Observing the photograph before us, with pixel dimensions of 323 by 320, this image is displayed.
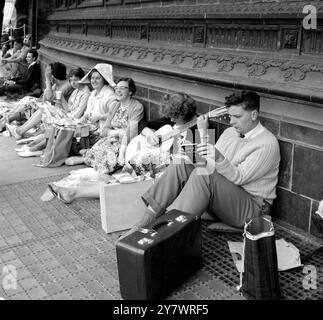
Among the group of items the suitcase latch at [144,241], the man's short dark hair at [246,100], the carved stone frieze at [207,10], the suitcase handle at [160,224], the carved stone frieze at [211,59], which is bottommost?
the suitcase latch at [144,241]

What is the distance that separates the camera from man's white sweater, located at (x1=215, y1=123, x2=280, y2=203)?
3678 mm

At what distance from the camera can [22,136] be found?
7715 millimetres

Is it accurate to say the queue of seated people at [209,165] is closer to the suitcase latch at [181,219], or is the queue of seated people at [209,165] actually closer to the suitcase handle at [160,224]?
the suitcase latch at [181,219]

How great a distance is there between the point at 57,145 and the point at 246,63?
2641 mm

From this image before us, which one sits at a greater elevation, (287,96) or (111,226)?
(287,96)

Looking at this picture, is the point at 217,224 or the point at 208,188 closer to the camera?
the point at 208,188

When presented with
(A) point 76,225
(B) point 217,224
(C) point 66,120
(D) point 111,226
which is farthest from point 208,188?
(C) point 66,120

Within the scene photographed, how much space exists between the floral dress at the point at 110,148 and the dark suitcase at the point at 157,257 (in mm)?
2363

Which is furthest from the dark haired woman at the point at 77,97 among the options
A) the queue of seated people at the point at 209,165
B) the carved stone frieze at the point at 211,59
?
the queue of seated people at the point at 209,165

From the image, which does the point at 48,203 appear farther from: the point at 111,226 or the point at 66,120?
the point at 66,120

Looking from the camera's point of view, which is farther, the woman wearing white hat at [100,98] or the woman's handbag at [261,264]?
the woman wearing white hat at [100,98]

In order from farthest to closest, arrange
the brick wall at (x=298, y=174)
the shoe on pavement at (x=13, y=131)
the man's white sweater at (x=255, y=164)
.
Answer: the shoe on pavement at (x=13, y=131), the brick wall at (x=298, y=174), the man's white sweater at (x=255, y=164)

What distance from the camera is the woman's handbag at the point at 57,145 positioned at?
19.8 ft

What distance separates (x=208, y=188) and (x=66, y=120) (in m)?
3.25
